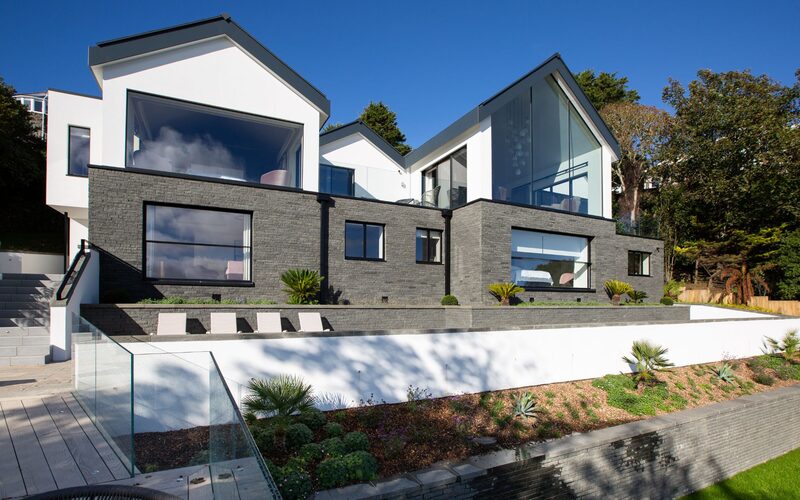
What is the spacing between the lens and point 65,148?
40.3ft

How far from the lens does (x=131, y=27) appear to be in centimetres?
1416

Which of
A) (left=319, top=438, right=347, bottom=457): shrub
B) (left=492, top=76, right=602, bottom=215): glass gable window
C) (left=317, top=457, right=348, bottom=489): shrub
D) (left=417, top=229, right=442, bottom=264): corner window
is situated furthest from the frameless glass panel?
(left=317, top=457, right=348, bottom=489): shrub

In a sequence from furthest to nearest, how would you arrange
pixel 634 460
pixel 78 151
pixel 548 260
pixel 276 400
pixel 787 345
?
pixel 548 260 → pixel 787 345 → pixel 78 151 → pixel 634 460 → pixel 276 400

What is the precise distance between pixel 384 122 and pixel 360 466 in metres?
30.9

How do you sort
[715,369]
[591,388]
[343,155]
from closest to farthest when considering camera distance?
[591,388]
[715,369]
[343,155]

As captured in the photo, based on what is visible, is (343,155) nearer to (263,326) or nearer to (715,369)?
(263,326)

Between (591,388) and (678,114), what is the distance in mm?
24457

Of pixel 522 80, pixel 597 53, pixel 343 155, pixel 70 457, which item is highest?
pixel 597 53

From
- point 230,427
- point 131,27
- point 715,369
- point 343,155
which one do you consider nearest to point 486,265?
point 715,369

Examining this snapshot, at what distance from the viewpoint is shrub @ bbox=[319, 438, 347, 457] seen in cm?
473

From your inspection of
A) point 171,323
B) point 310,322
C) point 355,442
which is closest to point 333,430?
point 355,442

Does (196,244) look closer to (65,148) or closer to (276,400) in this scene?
(65,148)

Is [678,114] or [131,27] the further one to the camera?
[678,114]

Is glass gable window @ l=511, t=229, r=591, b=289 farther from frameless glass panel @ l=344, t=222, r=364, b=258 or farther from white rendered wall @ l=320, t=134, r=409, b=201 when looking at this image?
white rendered wall @ l=320, t=134, r=409, b=201
